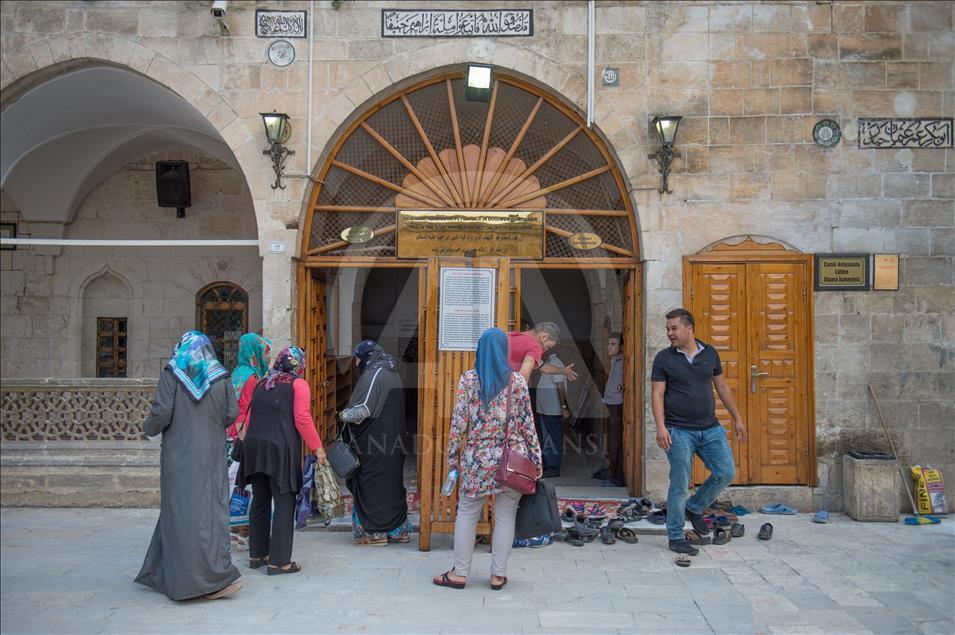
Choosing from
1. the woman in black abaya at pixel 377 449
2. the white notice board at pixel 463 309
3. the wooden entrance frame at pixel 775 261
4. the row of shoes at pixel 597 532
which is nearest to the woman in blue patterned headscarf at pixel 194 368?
the woman in black abaya at pixel 377 449

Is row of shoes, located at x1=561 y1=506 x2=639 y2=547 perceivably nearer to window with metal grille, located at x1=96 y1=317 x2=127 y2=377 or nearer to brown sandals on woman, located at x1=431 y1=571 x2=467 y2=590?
brown sandals on woman, located at x1=431 y1=571 x2=467 y2=590

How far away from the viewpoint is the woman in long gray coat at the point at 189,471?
14.1ft

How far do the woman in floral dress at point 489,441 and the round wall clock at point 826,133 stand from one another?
151 inches

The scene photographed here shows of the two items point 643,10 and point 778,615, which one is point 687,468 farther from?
point 643,10

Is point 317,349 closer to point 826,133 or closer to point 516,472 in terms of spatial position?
point 516,472

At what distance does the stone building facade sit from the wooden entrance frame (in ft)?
0.14

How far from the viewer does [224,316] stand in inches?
378

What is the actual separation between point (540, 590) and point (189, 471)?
6.83ft

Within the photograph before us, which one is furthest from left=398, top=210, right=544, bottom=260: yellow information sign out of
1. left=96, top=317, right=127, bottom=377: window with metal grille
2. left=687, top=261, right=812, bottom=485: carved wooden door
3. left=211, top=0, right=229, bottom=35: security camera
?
left=96, top=317, right=127, bottom=377: window with metal grille

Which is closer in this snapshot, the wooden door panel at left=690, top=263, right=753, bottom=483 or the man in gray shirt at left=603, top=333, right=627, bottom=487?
the wooden door panel at left=690, top=263, right=753, bottom=483

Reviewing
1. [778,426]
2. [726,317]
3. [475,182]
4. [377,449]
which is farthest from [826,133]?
[377,449]

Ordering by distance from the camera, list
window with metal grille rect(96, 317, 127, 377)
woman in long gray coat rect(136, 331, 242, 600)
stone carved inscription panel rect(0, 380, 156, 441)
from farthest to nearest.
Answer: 1. window with metal grille rect(96, 317, 127, 377)
2. stone carved inscription panel rect(0, 380, 156, 441)
3. woman in long gray coat rect(136, 331, 242, 600)

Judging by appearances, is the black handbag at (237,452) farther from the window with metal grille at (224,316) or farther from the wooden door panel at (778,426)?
the window with metal grille at (224,316)

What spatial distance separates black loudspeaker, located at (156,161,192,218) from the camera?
9.40 meters
